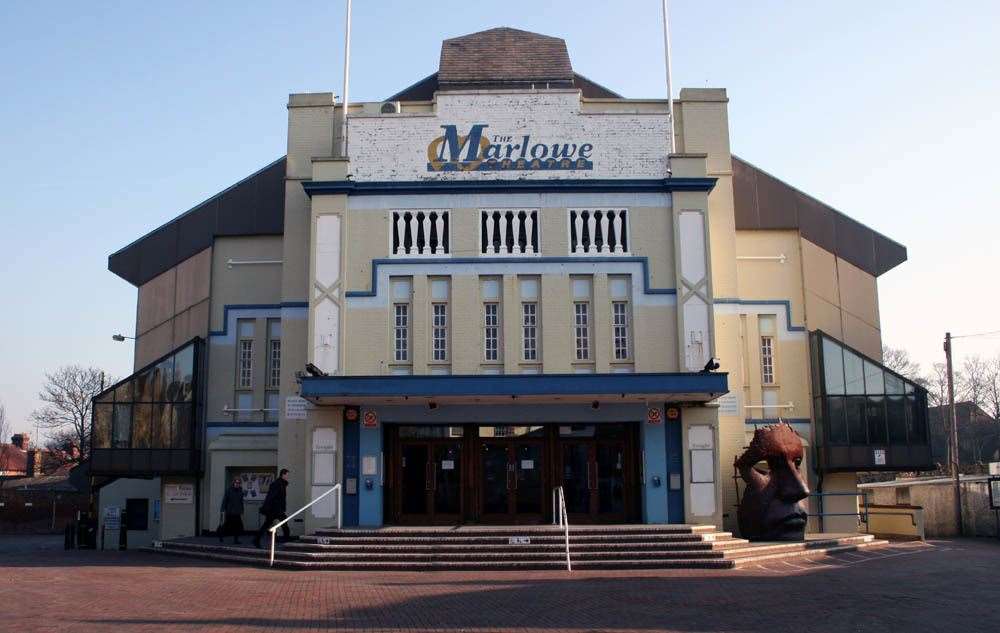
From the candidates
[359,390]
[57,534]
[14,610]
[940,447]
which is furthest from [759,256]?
[940,447]

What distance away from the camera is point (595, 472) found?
2416 centimetres

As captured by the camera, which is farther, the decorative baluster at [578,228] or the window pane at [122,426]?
the window pane at [122,426]

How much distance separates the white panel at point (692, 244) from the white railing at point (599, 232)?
1.42 m

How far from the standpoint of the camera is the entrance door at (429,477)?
78.7ft

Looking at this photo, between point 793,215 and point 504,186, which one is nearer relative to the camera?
point 504,186

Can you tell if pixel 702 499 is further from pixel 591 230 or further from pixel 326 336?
pixel 326 336

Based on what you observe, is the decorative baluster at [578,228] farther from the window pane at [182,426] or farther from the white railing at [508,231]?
the window pane at [182,426]

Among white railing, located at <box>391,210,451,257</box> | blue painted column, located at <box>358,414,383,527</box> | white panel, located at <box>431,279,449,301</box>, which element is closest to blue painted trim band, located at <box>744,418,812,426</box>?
white panel, located at <box>431,279,449,301</box>

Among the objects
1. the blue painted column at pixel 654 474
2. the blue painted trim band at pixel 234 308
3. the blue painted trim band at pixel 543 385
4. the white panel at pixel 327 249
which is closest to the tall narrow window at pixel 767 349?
the blue painted column at pixel 654 474

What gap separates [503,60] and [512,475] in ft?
45.8

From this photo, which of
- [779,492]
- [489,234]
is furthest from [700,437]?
[489,234]

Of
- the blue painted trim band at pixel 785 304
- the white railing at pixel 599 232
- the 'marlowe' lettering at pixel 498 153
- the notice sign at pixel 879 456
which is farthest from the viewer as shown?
the blue painted trim band at pixel 785 304

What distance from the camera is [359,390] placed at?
22281mm

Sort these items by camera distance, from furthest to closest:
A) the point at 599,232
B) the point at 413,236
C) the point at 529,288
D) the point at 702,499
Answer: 1. the point at 599,232
2. the point at 413,236
3. the point at 529,288
4. the point at 702,499
